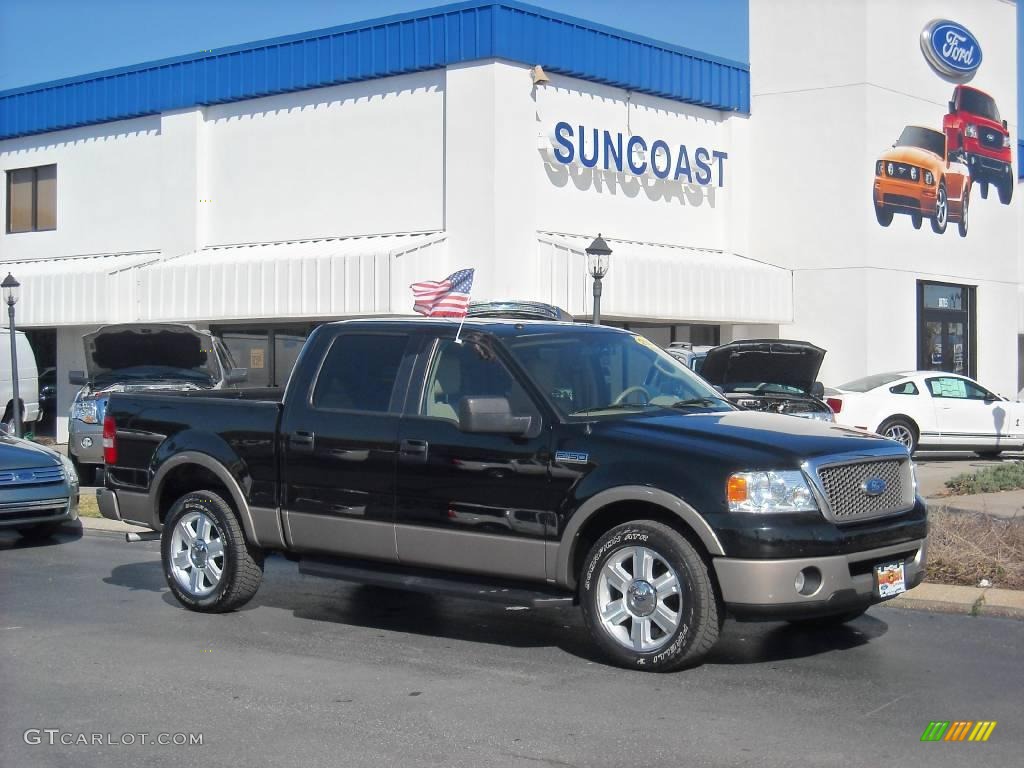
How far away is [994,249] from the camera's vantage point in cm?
2969

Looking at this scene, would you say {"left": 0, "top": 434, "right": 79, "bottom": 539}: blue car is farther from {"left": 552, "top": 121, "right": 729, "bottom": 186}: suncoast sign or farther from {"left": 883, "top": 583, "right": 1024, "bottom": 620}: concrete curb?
{"left": 552, "top": 121, "right": 729, "bottom": 186}: suncoast sign

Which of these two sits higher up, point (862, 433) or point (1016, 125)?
point (1016, 125)

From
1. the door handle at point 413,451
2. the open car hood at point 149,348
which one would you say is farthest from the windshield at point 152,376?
the door handle at point 413,451

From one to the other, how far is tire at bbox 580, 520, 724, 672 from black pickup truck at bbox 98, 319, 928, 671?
12mm

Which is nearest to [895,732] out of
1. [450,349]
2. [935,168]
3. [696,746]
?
[696,746]

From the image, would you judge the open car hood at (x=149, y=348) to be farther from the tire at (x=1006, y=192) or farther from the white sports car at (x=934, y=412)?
the tire at (x=1006, y=192)

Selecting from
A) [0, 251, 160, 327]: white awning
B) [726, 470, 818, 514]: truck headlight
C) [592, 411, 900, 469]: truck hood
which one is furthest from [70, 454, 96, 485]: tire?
[726, 470, 818, 514]: truck headlight

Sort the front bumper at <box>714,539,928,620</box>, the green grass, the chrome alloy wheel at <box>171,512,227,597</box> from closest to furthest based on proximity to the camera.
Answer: the front bumper at <box>714,539,928,620</box> → the chrome alloy wheel at <box>171,512,227,597</box> → the green grass

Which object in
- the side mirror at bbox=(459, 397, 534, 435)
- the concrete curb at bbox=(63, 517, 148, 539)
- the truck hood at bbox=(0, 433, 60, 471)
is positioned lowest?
the concrete curb at bbox=(63, 517, 148, 539)

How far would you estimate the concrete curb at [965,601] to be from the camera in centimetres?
878

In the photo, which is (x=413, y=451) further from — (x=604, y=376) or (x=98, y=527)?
(x=98, y=527)

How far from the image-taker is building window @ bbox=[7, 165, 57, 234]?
2958cm

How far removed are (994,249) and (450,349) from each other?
80.1ft

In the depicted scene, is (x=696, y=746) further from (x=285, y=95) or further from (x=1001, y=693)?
(x=285, y=95)
